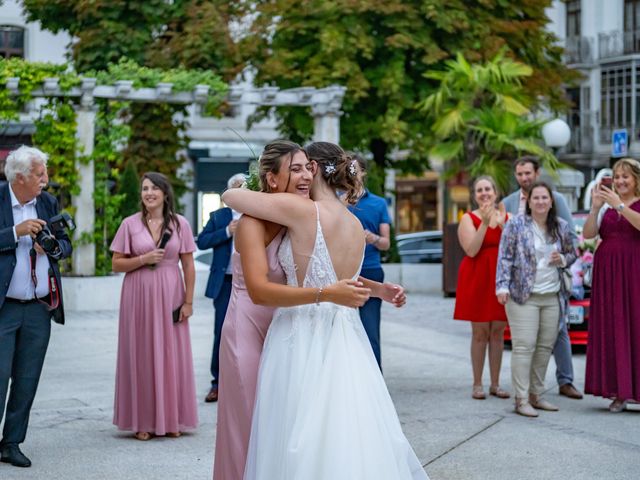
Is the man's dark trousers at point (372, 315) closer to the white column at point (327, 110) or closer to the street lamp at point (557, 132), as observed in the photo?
the street lamp at point (557, 132)

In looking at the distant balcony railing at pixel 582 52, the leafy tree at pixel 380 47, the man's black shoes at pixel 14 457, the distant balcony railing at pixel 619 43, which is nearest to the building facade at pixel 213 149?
the distant balcony railing at pixel 582 52

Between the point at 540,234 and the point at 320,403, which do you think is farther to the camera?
the point at 540,234

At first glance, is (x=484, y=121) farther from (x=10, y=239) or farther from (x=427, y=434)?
(x=10, y=239)

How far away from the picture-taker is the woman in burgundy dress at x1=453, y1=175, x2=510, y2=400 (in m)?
9.98

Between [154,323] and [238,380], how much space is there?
3.34 m

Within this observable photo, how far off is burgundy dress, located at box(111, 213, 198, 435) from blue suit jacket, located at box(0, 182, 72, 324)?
3.20 ft

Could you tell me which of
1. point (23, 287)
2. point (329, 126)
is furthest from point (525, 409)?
point (329, 126)

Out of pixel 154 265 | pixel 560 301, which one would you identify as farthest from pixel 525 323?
pixel 154 265

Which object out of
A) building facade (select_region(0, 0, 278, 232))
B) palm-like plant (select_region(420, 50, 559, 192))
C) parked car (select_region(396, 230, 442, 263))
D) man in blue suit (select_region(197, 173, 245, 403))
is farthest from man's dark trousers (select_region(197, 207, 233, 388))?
building facade (select_region(0, 0, 278, 232))

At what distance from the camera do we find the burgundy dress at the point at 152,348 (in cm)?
826

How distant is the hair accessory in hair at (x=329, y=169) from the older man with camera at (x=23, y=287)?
267cm

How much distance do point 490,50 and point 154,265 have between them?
63.6ft

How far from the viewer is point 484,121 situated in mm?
21141

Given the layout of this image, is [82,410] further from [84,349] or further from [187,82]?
[187,82]
